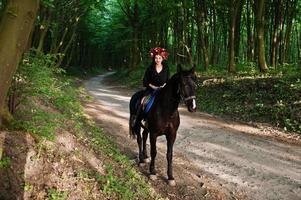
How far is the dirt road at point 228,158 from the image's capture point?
7914 millimetres

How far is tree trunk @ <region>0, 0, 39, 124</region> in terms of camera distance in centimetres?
462

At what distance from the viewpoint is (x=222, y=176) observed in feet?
28.3

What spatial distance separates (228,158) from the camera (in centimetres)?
1003

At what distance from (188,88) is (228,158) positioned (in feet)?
13.2

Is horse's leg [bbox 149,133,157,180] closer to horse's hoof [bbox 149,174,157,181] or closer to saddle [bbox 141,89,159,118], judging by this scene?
horse's hoof [bbox 149,174,157,181]

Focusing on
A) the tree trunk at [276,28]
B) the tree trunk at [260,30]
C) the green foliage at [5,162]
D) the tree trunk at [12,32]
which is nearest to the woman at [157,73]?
the green foliage at [5,162]

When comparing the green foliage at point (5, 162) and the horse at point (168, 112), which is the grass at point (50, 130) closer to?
the green foliage at point (5, 162)

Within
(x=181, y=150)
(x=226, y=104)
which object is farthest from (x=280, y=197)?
(x=226, y=104)

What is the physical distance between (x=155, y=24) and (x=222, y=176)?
3061 cm

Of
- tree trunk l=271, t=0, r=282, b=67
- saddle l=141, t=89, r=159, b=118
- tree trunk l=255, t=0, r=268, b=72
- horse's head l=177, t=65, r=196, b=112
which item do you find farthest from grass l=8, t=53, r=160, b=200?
tree trunk l=271, t=0, r=282, b=67

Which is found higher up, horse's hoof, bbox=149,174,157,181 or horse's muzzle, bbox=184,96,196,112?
horse's muzzle, bbox=184,96,196,112

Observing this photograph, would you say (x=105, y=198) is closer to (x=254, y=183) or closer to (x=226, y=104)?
(x=254, y=183)

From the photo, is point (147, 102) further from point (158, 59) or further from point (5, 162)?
point (5, 162)

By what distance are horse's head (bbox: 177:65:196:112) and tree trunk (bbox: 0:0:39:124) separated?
303 cm
